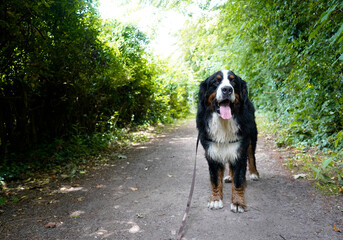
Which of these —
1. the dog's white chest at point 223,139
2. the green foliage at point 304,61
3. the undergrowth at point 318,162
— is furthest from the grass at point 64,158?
the green foliage at point 304,61

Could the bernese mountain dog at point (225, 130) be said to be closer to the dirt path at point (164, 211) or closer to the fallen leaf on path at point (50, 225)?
the dirt path at point (164, 211)

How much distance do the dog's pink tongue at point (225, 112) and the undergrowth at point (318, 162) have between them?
115 centimetres

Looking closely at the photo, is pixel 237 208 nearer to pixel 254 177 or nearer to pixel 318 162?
pixel 254 177

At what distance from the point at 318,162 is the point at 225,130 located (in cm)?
244

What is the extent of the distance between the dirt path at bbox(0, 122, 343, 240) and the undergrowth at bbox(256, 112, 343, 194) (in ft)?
0.67

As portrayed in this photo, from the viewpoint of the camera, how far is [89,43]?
557cm

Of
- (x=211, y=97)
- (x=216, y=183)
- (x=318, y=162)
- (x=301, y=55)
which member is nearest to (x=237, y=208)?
(x=216, y=183)

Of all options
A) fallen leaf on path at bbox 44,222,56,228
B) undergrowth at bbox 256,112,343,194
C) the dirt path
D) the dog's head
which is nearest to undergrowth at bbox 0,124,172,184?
the dirt path

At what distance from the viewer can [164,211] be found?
3115 millimetres

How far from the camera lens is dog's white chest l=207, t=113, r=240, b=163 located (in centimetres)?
308

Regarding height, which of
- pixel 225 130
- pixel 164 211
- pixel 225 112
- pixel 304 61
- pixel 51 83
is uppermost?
pixel 51 83

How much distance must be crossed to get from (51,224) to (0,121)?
2.81 m

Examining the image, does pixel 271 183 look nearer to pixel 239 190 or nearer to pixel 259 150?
pixel 239 190

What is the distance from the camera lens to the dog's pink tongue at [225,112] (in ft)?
9.50
